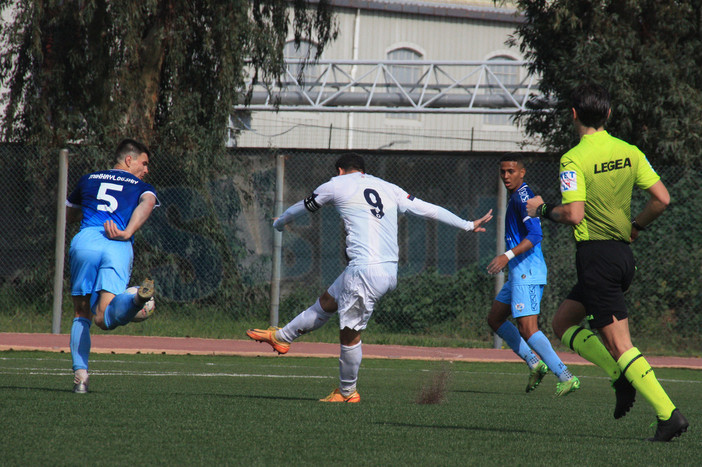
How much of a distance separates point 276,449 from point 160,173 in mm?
10896

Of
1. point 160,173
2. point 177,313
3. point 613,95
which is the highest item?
point 613,95

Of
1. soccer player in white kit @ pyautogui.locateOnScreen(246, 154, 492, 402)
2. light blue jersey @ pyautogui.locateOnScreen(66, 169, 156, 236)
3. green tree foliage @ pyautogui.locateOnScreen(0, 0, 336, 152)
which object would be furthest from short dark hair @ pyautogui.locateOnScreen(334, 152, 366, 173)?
green tree foliage @ pyautogui.locateOnScreen(0, 0, 336, 152)

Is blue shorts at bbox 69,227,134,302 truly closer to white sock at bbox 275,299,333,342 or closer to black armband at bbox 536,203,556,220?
white sock at bbox 275,299,333,342

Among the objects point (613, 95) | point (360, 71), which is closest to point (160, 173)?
point (613, 95)

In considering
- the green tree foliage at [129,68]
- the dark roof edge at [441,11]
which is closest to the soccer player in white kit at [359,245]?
the green tree foliage at [129,68]

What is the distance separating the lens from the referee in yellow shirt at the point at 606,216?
5.45 m

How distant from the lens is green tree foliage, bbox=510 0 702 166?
50.8 feet

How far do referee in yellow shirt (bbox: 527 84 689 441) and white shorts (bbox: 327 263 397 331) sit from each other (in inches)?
76.7

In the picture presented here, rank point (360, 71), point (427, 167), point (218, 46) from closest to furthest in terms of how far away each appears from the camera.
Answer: point (218, 46) → point (427, 167) → point (360, 71)

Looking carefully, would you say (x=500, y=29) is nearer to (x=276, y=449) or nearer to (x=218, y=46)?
(x=218, y=46)

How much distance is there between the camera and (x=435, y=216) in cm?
766

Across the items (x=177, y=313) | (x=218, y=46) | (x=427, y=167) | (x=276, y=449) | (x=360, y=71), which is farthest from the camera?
(x=360, y=71)

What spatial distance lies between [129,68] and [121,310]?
Result: 9881 mm

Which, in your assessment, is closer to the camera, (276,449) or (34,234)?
(276,449)
